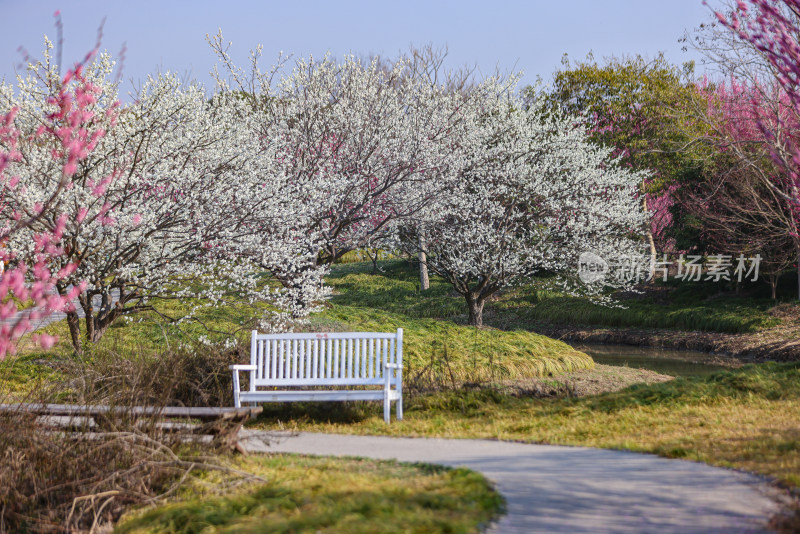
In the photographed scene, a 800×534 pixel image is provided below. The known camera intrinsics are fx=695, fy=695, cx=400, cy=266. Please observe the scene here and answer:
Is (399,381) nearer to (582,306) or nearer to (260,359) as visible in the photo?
(260,359)

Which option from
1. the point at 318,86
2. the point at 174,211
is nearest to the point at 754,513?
the point at 174,211

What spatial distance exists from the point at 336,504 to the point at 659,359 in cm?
1385

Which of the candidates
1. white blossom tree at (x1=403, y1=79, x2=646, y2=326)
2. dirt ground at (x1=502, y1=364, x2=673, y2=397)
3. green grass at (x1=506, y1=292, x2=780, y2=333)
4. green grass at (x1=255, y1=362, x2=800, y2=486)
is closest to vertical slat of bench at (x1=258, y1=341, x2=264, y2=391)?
green grass at (x1=255, y1=362, x2=800, y2=486)

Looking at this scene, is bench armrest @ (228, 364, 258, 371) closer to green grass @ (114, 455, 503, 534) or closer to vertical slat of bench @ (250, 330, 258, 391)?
vertical slat of bench @ (250, 330, 258, 391)

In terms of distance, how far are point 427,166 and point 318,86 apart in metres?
2.97

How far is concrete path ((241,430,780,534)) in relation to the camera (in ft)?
13.0

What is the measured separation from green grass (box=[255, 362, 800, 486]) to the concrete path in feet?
1.46

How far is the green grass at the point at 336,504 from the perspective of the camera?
390 cm

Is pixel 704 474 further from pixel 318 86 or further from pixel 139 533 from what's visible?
pixel 318 86

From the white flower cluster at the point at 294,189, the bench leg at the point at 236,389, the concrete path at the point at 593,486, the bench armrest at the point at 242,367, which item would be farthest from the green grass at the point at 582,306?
the concrete path at the point at 593,486

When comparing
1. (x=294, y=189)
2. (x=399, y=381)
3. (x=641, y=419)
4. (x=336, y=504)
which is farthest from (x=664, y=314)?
(x=336, y=504)

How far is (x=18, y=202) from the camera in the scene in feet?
28.2

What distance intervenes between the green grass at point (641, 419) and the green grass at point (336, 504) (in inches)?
74.5

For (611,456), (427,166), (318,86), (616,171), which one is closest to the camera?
(611,456)
